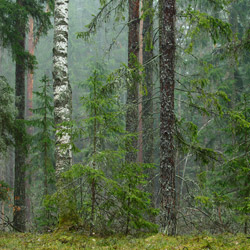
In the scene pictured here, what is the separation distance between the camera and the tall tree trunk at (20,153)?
10.4 metres

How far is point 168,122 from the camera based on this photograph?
654 centimetres

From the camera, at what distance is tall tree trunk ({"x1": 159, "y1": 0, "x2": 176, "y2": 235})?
636 centimetres

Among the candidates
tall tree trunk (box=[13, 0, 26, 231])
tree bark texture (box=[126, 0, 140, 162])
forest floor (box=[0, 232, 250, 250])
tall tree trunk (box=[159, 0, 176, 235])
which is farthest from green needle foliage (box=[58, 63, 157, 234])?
tall tree trunk (box=[13, 0, 26, 231])

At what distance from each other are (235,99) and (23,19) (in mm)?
13769

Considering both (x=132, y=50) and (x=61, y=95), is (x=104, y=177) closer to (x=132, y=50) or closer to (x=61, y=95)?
(x=61, y=95)

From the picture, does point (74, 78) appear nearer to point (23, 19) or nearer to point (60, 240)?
point (23, 19)

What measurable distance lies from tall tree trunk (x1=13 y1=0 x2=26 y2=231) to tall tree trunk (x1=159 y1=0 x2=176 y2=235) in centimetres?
560

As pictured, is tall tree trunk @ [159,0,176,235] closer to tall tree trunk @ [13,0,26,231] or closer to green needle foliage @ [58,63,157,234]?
green needle foliage @ [58,63,157,234]

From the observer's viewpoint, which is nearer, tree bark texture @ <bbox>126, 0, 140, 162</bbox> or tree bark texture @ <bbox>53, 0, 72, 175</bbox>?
tree bark texture @ <bbox>53, 0, 72, 175</bbox>

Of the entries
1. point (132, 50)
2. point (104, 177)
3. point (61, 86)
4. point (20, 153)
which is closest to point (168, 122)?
point (104, 177)

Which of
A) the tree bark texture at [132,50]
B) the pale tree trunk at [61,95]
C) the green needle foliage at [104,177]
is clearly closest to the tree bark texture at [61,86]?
the pale tree trunk at [61,95]

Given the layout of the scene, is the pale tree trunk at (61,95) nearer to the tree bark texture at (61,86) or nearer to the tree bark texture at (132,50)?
the tree bark texture at (61,86)

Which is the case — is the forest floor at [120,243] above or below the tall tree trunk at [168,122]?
below

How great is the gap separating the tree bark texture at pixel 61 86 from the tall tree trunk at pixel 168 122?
2.19 m
